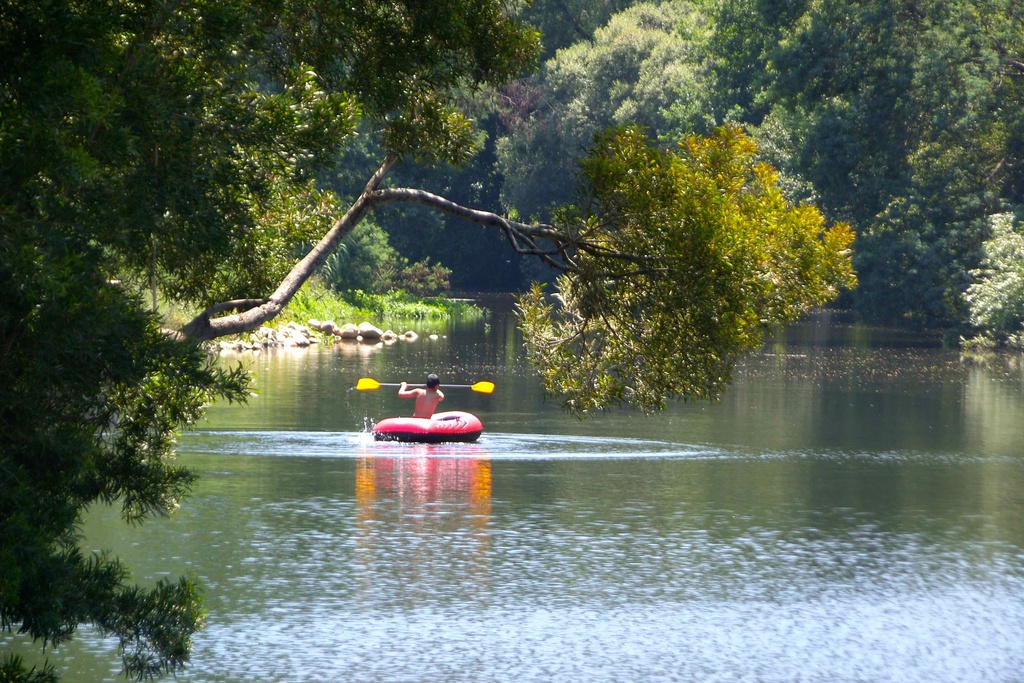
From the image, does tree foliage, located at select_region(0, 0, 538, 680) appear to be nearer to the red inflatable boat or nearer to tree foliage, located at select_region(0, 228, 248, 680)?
tree foliage, located at select_region(0, 228, 248, 680)

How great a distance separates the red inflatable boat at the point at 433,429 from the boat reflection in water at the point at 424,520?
0.16 meters

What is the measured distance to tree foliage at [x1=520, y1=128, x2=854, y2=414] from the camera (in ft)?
33.6

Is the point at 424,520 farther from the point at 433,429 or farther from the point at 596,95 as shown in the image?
the point at 596,95

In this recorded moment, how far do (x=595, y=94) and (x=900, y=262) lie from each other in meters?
19.5

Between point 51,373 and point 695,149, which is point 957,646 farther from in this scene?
point 51,373

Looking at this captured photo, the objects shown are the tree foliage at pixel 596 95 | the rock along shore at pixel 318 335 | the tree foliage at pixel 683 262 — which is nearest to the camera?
the tree foliage at pixel 683 262

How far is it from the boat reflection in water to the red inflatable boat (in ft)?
0.51

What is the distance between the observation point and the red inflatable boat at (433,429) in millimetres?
24530

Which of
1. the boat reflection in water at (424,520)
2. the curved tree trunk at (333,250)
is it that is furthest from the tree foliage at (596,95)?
the curved tree trunk at (333,250)

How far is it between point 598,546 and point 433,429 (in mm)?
7315

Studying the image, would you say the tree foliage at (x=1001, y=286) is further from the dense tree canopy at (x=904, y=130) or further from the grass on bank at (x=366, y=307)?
the grass on bank at (x=366, y=307)

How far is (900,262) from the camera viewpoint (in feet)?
167

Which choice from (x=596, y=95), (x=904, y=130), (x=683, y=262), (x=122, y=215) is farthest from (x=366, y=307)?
(x=122, y=215)

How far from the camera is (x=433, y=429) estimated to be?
973 inches
